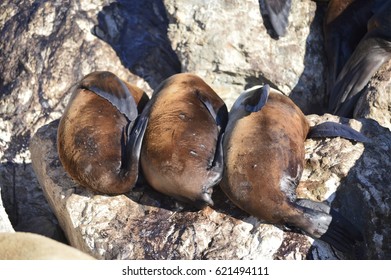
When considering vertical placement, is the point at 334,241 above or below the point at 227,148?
below

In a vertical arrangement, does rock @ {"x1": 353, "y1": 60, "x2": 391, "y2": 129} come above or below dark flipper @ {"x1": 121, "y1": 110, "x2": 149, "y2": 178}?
below

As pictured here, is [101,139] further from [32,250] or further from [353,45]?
[353,45]

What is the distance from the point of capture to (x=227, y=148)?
5523mm

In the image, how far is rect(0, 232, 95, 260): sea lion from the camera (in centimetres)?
430

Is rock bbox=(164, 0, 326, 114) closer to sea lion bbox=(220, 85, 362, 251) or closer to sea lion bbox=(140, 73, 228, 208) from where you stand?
sea lion bbox=(140, 73, 228, 208)

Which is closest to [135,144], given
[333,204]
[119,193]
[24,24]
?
[119,193]

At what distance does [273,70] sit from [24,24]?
7.30 ft

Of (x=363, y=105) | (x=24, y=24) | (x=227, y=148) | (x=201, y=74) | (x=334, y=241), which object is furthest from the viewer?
(x=24, y=24)

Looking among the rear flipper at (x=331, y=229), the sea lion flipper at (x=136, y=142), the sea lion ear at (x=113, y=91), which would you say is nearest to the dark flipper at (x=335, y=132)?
the rear flipper at (x=331, y=229)

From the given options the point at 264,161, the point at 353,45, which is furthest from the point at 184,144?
the point at 353,45

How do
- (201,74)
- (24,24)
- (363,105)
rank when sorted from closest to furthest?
(363,105) < (201,74) < (24,24)

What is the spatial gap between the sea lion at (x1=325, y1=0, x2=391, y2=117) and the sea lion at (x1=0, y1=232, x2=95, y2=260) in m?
2.98

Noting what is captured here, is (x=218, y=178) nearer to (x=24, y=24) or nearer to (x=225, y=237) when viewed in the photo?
(x=225, y=237)

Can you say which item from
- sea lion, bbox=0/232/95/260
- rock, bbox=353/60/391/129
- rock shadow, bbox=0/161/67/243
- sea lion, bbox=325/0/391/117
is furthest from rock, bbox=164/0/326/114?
sea lion, bbox=0/232/95/260
